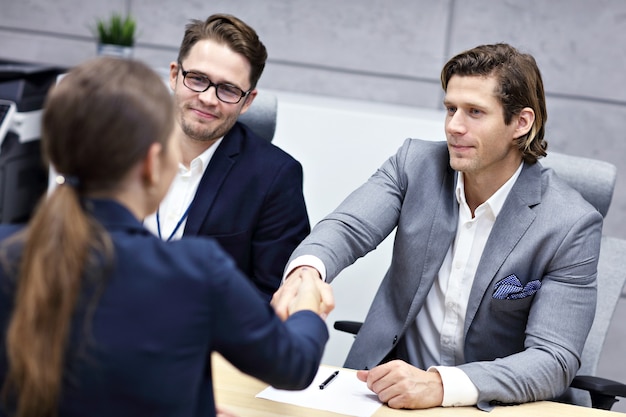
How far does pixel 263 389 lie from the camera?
176cm

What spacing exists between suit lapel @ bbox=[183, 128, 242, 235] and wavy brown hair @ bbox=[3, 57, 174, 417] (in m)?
1.23

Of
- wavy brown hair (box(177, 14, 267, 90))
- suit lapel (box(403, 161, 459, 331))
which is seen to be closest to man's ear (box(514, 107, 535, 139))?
suit lapel (box(403, 161, 459, 331))

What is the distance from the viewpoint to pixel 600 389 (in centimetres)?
217

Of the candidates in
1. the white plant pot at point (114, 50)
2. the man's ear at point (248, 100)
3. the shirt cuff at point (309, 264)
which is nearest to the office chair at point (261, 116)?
the man's ear at point (248, 100)

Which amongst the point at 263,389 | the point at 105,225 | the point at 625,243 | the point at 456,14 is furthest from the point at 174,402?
the point at 456,14

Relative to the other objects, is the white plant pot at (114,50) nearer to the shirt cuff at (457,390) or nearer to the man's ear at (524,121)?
the man's ear at (524,121)

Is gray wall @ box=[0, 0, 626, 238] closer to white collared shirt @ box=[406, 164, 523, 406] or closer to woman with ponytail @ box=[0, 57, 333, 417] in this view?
white collared shirt @ box=[406, 164, 523, 406]

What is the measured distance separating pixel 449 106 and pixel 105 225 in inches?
50.7

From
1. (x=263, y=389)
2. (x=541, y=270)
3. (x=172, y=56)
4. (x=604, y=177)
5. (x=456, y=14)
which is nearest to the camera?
(x=263, y=389)

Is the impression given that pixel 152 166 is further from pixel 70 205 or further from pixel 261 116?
pixel 261 116

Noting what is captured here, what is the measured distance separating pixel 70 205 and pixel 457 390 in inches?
39.3

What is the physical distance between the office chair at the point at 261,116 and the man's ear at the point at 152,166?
59.3 inches

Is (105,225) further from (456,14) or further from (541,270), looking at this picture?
(456,14)

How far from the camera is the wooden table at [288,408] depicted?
1661 mm
